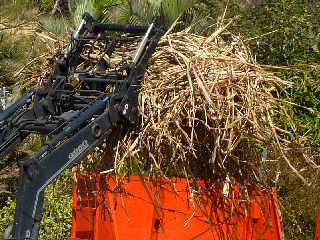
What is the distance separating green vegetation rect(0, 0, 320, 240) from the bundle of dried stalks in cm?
22

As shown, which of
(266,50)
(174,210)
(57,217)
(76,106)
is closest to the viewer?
(76,106)

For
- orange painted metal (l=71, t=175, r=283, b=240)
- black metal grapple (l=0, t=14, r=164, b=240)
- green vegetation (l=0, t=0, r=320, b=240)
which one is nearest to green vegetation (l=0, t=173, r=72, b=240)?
green vegetation (l=0, t=0, r=320, b=240)

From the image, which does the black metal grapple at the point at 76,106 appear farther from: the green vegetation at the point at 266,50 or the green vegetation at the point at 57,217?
the green vegetation at the point at 57,217

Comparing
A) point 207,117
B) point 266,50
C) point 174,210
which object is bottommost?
point 174,210

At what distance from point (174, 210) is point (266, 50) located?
6.61 metres

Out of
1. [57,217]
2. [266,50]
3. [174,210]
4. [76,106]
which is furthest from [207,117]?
[266,50]

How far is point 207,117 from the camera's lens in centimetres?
514

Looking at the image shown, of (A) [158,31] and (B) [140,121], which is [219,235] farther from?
(A) [158,31]

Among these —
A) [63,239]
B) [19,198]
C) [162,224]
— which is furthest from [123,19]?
[19,198]

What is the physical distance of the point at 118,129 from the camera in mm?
5434

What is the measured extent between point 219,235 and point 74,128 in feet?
6.75

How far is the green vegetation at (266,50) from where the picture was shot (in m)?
7.85

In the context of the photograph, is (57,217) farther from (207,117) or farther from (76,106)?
(207,117)

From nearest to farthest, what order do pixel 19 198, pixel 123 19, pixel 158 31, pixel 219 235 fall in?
pixel 19 198 < pixel 158 31 < pixel 219 235 < pixel 123 19
